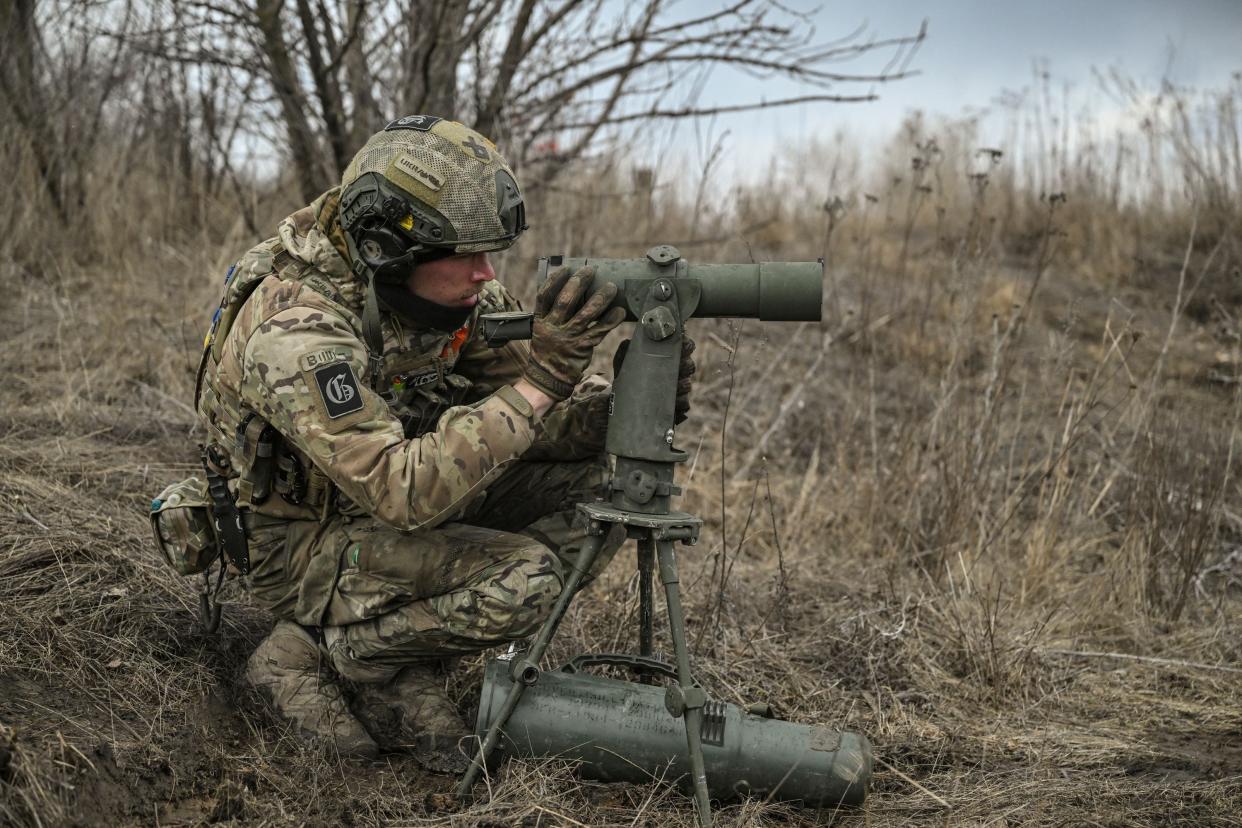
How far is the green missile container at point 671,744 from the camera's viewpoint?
8.85 ft

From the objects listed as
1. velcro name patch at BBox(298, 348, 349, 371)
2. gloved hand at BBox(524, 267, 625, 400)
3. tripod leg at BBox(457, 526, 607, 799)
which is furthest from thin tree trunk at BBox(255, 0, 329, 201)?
tripod leg at BBox(457, 526, 607, 799)

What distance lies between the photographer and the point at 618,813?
2.70 m

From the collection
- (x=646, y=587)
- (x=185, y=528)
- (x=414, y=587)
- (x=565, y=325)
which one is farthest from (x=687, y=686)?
(x=185, y=528)

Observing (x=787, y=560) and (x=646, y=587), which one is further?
(x=787, y=560)

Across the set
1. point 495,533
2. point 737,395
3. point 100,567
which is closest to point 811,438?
point 737,395

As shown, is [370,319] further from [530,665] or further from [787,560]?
[787,560]

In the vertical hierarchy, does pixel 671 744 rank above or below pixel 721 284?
below

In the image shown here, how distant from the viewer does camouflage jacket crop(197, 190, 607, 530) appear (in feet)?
8.43

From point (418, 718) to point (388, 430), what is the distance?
2.95 feet

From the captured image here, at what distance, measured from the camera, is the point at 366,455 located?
2.56m

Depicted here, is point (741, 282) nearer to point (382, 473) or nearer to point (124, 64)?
point (382, 473)

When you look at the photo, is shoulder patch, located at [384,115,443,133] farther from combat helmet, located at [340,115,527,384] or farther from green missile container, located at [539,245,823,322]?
green missile container, located at [539,245,823,322]

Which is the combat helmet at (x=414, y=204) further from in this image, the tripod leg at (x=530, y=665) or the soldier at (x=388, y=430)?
the tripod leg at (x=530, y=665)

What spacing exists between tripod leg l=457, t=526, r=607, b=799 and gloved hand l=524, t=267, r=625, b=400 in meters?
0.43
